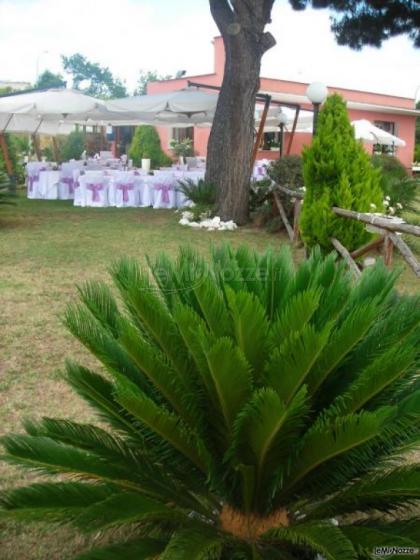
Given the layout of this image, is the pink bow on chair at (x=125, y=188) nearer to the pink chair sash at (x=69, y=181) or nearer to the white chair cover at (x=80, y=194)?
the white chair cover at (x=80, y=194)

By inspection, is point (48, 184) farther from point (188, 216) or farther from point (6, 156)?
point (188, 216)

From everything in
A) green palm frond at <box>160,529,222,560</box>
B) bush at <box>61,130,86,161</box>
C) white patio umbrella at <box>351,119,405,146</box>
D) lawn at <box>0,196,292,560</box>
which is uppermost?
white patio umbrella at <box>351,119,405,146</box>

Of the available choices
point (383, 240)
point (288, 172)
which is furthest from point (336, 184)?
point (288, 172)

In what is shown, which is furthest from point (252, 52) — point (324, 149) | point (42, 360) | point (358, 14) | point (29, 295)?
point (42, 360)

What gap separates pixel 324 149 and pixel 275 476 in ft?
19.9

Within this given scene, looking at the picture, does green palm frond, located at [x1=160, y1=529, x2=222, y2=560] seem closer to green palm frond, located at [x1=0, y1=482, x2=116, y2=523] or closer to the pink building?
green palm frond, located at [x1=0, y1=482, x2=116, y2=523]

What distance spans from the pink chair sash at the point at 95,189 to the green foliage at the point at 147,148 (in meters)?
8.66

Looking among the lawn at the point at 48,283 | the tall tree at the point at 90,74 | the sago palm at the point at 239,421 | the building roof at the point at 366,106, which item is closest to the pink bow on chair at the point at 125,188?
the lawn at the point at 48,283

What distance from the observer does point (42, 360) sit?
486 centimetres

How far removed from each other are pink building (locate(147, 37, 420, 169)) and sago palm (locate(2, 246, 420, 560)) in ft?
77.0

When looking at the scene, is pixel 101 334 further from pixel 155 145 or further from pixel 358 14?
pixel 155 145

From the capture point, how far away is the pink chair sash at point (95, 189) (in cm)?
1527

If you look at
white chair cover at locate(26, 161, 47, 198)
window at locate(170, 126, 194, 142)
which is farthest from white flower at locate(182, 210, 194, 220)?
window at locate(170, 126, 194, 142)

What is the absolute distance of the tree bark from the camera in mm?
12016
